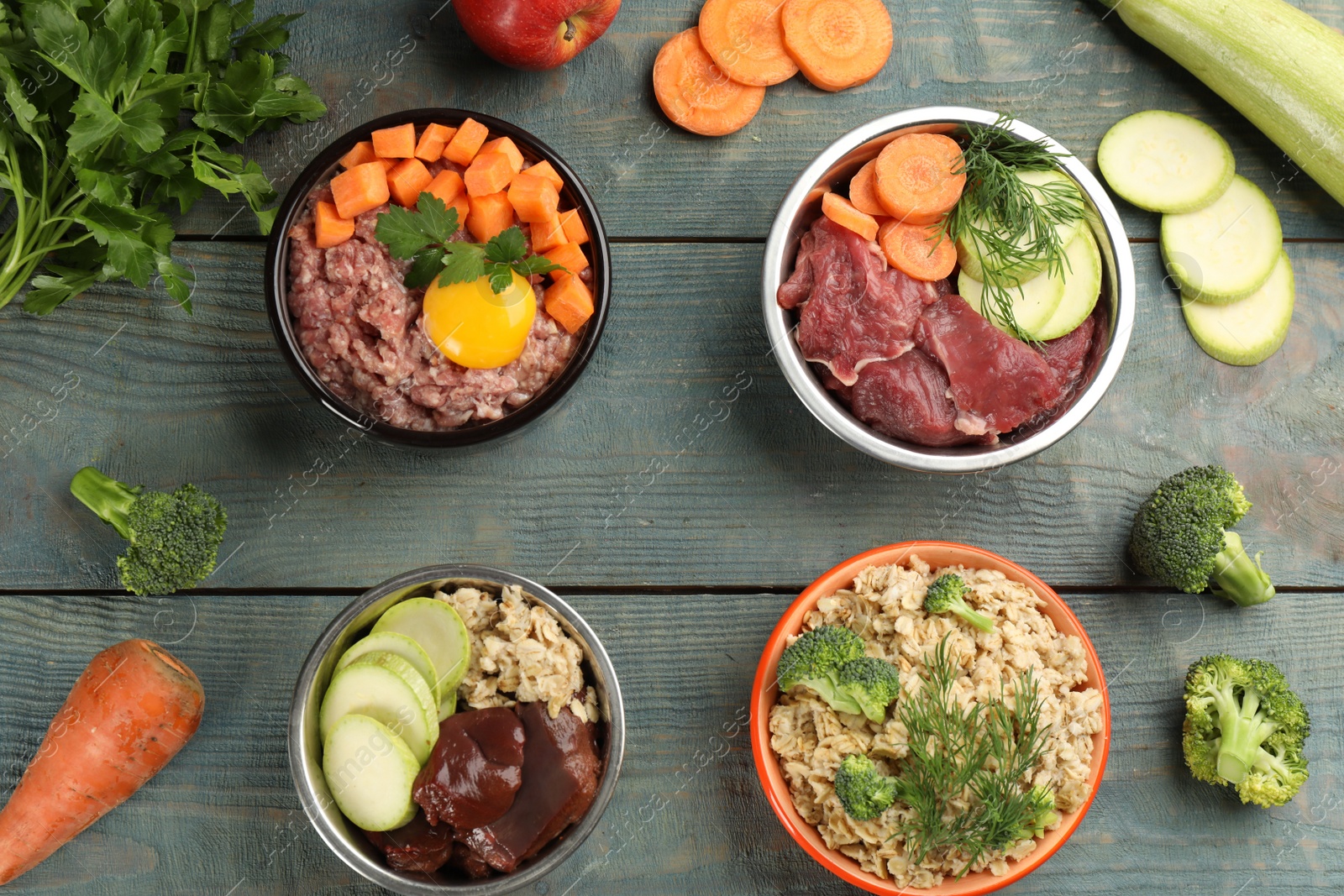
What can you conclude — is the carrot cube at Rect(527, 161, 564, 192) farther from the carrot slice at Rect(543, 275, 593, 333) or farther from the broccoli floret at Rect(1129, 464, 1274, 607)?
the broccoli floret at Rect(1129, 464, 1274, 607)

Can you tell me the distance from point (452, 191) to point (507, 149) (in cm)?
17

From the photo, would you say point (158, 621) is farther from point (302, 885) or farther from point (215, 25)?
point (215, 25)

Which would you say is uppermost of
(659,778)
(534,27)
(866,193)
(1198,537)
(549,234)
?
(534,27)

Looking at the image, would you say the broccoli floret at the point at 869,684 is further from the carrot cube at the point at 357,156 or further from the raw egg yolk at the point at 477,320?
the carrot cube at the point at 357,156

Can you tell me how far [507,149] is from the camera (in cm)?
229

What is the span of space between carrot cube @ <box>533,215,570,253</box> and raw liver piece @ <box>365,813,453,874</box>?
1344 millimetres

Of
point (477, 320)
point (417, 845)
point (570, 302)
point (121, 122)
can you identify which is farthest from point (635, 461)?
point (121, 122)

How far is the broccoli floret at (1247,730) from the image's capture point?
2.43 m

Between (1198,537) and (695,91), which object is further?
(695,91)

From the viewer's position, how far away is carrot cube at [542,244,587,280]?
2.30m

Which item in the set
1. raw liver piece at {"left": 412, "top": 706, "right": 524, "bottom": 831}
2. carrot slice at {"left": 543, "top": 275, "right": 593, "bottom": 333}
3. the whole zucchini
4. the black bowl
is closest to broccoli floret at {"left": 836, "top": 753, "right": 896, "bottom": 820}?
raw liver piece at {"left": 412, "top": 706, "right": 524, "bottom": 831}

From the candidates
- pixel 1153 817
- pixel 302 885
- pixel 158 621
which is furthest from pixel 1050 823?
pixel 158 621

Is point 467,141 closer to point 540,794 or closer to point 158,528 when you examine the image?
point 158,528

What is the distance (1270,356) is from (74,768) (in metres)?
3.41
